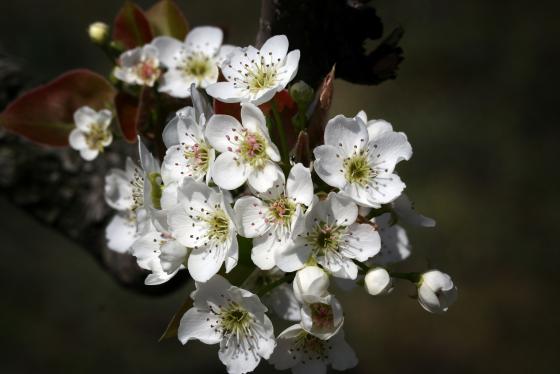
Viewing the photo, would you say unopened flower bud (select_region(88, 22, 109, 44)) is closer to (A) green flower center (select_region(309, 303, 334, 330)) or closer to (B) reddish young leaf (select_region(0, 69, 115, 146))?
(B) reddish young leaf (select_region(0, 69, 115, 146))

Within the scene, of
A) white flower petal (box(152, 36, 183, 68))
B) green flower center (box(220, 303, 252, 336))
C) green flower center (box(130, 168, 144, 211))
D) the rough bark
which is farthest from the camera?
the rough bark

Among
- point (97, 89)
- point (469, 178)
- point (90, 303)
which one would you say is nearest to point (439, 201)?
point (469, 178)

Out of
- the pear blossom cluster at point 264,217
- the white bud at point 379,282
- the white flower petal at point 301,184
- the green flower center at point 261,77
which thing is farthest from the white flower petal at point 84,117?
the white bud at point 379,282

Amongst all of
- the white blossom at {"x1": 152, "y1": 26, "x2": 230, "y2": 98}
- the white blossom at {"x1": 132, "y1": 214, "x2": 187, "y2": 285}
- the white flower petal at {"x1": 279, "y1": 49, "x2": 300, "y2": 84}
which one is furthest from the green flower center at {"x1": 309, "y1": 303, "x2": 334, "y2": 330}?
the white blossom at {"x1": 152, "y1": 26, "x2": 230, "y2": 98}

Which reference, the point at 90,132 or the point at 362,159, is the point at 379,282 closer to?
the point at 362,159

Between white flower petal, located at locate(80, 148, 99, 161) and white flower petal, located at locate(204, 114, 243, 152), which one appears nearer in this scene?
white flower petal, located at locate(204, 114, 243, 152)

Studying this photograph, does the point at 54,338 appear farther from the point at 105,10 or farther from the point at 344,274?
the point at 344,274

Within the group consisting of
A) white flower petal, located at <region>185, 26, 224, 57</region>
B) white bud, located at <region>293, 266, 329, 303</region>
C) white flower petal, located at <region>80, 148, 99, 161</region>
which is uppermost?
white flower petal, located at <region>185, 26, 224, 57</region>
